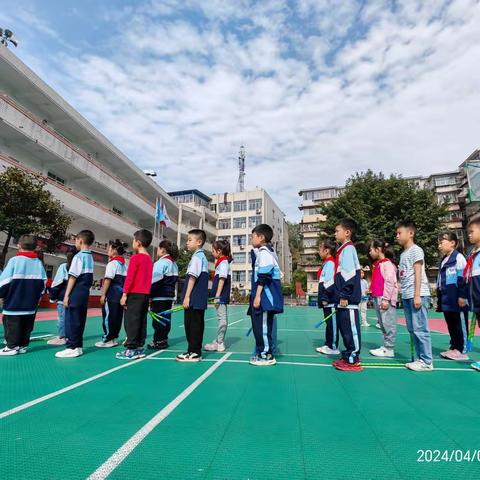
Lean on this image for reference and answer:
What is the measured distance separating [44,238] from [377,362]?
14.9 metres

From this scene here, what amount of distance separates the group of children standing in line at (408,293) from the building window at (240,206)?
141ft

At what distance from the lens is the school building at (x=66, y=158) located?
634 inches

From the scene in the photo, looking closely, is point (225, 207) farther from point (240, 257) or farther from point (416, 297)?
point (416, 297)

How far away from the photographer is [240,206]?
48500 mm

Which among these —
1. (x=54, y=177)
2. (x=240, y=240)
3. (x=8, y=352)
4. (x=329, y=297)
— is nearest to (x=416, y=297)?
(x=329, y=297)

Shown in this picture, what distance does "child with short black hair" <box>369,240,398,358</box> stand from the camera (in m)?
5.05

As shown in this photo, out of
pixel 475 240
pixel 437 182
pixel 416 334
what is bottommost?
pixel 416 334

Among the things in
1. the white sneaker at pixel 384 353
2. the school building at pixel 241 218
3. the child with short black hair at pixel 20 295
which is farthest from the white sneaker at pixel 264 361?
the school building at pixel 241 218

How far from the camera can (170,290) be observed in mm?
5688

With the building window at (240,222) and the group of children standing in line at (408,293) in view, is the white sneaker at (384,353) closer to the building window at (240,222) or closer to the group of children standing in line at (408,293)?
the group of children standing in line at (408,293)

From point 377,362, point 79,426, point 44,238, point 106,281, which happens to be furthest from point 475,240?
point 44,238

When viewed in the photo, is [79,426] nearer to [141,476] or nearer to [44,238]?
[141,476]

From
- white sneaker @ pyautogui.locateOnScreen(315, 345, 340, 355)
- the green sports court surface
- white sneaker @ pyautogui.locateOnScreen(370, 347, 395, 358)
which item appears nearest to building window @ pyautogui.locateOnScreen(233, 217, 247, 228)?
white sneaker @ pyautogui.locateOnScreen(315, 345, 340, 355)

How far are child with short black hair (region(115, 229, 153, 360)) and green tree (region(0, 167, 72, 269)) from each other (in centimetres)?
1065
